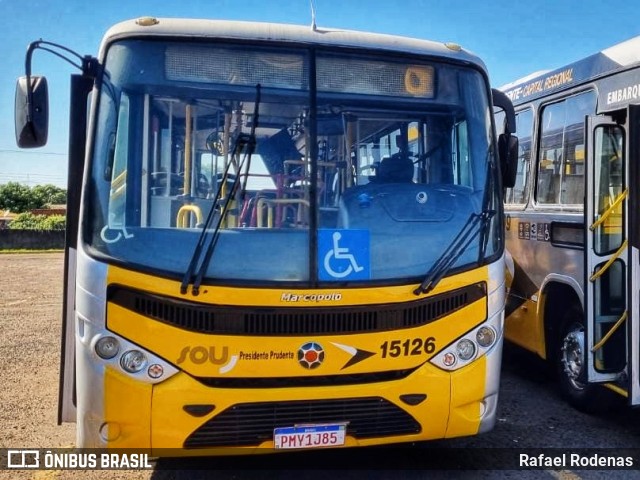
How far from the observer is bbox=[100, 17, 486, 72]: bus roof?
3.65 m

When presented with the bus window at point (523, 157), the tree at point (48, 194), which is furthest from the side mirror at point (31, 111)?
the tree at point (48, 194)

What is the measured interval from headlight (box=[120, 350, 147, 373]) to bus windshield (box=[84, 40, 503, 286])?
0.45 metres

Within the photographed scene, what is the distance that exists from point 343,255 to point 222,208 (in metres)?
0.75

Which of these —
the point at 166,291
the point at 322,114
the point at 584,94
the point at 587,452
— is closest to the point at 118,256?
→ the point at 166,291

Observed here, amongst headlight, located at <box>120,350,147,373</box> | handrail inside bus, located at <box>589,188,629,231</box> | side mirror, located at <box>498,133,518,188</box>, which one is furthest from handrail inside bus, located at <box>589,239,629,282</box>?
headlight, located at <box>120,350,147,373</box>

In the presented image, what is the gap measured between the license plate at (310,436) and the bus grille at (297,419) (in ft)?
0.09

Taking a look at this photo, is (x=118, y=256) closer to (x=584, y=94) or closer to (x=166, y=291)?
(x=166, y=291)

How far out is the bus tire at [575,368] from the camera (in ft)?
16.9

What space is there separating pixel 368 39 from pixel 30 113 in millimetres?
2104

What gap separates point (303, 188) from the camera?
3637 mm

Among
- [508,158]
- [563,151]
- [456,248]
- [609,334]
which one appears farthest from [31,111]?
[563,151]

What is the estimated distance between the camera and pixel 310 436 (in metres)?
3.41

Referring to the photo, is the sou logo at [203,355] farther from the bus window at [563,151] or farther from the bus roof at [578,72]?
the bus roof at [578,72]

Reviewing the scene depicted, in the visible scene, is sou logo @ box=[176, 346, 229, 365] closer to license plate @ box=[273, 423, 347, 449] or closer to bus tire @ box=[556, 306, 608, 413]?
license plate @ box=[273, 423, 347, 449]
